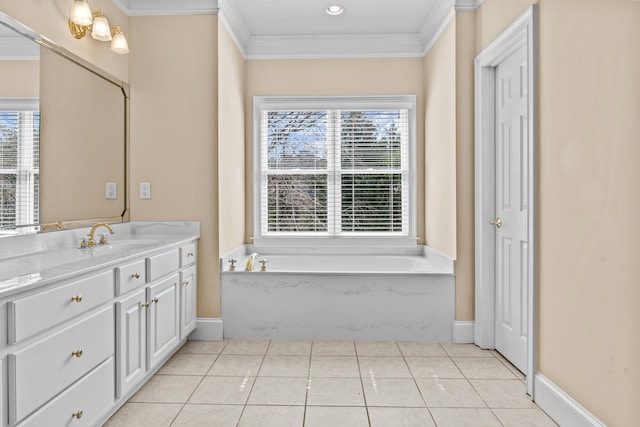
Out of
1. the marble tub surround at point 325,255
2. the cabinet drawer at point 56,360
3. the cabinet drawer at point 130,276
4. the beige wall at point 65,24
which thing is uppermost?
the beige wall at point 65,24

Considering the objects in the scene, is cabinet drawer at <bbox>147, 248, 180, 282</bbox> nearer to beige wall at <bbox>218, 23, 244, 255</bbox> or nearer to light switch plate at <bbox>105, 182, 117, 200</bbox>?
beige wall at <bbox>218, 23, 244, 255</bbox>

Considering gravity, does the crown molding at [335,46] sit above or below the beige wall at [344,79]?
above

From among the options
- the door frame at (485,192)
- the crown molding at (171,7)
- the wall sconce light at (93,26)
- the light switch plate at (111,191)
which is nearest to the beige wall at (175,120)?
the crown molding at (171,7)

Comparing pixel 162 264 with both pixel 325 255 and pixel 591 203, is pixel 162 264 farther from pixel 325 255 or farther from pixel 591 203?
pixel 591 203

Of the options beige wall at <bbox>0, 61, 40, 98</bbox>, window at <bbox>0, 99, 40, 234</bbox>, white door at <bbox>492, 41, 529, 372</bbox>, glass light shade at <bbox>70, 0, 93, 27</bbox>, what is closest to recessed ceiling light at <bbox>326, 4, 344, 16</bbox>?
white door at <bbox>492, 41, 529, 372</bbox>

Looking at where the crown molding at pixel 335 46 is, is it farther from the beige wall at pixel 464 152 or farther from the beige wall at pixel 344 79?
the beige wall at pixel 464 152

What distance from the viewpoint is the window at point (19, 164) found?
1.98m

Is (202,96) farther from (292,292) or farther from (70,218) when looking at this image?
(292,292)

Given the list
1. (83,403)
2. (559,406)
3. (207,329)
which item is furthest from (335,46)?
(83,403)

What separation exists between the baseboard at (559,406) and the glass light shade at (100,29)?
3.22 metres

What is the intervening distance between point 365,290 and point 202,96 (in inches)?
75.3

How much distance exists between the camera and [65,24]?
2414 mm

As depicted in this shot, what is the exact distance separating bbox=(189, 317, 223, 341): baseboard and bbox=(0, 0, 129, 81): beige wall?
1.92m

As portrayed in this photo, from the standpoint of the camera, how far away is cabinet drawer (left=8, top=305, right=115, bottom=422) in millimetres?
1321
